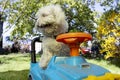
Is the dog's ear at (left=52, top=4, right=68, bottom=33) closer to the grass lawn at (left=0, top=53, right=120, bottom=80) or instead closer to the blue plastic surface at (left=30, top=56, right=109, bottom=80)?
the blue plastic surface at (left=30, top=56, right=109, bottom=80)

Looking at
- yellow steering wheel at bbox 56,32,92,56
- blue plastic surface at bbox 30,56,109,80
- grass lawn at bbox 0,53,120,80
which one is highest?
yellow steering wheel at bbox 56,32,92,56

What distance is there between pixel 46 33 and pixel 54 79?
95cm

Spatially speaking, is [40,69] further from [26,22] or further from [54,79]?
[26,22]

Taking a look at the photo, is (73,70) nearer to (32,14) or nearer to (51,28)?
(51,28)

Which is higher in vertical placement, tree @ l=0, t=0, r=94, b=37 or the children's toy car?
tree @ l=0, t=0, r=94, b=37

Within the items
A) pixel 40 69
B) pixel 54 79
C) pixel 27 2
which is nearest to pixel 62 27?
pixel 40 69

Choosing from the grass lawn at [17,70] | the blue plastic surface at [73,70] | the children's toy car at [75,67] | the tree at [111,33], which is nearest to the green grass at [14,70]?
the grass lawn at [17,70]

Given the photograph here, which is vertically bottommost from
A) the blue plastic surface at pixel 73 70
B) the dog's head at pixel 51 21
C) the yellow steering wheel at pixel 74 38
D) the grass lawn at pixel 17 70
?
the grass lawn at pixel 17 70

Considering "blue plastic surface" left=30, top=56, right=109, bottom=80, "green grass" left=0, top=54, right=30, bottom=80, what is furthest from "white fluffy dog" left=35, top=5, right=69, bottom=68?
"green grass" left=0, top=54, right=30, bottom=80

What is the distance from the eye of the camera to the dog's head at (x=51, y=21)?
9.29 feet

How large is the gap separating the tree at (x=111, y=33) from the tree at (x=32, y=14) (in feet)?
10.3

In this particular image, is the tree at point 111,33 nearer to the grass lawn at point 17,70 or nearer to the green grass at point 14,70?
the grass lawn at point 17,70

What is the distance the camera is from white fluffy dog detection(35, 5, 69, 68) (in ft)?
9.33

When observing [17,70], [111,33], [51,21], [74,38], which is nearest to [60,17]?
[51,21]
